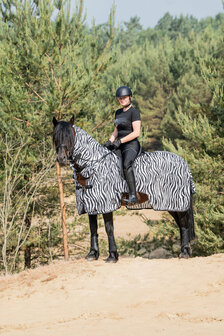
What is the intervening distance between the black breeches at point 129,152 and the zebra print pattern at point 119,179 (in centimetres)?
17

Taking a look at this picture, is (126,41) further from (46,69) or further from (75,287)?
(75,287)

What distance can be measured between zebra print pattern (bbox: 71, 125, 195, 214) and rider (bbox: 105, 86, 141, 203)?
6.4 inches

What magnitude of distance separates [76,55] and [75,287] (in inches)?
300

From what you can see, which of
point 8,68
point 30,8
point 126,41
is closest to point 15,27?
point 30,8

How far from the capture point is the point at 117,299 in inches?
214

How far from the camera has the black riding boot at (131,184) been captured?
6324 millimetres

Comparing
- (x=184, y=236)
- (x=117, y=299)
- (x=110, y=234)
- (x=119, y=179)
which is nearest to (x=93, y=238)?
(x=110, y=234)

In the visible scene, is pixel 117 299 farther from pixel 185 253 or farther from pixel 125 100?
pixel 125 100

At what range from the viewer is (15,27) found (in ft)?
38.5

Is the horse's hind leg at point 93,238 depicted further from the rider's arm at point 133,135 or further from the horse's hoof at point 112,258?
the rider's arm at point 133,135

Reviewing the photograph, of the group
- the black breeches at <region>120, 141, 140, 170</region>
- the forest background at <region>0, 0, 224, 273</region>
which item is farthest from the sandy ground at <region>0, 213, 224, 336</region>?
the forest background at <region>0, 0, 224, 273</region>

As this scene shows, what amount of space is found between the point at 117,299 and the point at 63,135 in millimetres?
2238

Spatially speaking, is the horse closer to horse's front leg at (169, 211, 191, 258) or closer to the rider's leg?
horse's front leg at (169, 211, 191, 258)

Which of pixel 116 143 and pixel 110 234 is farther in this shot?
pixel 110 234
